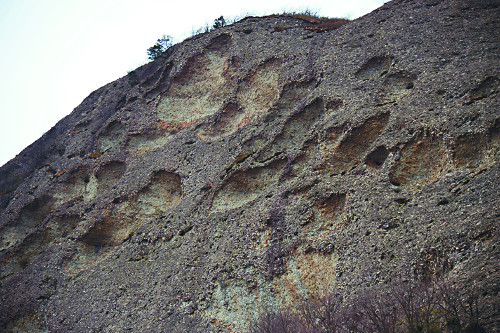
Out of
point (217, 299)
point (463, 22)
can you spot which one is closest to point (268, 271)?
point (217, 299)

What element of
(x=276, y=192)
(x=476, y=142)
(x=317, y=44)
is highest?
(x=317, y=44)

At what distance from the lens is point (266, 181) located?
13969 mm

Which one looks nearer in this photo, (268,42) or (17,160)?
(268,42)

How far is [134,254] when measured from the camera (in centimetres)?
1467

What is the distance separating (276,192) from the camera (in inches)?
517

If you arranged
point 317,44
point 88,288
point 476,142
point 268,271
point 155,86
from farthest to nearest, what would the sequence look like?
point 155,86, point 317,44, point 88,288, point 268,271, point 476,142

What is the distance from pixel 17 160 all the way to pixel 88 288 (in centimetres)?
961

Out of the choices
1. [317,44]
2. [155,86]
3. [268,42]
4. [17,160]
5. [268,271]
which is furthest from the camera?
[17,160]

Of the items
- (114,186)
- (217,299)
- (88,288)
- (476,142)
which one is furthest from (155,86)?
(476,142)

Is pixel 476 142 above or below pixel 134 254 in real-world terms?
below

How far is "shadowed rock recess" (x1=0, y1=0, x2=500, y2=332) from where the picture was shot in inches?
401

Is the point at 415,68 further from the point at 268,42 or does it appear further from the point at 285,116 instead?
the point at 268,42

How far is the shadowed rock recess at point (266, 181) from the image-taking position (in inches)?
401

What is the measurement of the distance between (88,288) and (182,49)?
10133 mm
